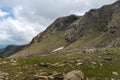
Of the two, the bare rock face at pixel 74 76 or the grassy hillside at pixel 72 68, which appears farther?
the grassy hillside at pixel 72 68

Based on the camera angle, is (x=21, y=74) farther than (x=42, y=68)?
No

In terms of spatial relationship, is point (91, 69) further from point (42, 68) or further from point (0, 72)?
point (0, 72)

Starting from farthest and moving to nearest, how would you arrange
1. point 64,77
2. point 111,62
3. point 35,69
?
point 111,62
point 35,69
point 64,77

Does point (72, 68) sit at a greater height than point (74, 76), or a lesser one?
greater

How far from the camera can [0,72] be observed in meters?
49.7

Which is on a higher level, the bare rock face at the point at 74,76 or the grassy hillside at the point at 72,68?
the grassy hillside at the point at 72,68

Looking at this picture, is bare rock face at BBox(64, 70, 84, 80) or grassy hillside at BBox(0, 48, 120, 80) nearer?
bare rock face at BBox(64, 70, 84, 80)

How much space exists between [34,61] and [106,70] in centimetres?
1630

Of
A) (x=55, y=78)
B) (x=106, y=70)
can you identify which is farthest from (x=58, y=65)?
(x=55, y=78)

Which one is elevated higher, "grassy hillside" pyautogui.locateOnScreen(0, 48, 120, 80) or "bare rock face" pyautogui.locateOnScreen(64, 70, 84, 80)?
"grassy hillside" pyautogui.locateOnScreen(0, 48, 120, 80)

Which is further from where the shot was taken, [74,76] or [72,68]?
[72,68]

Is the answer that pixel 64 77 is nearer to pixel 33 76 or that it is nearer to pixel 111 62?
pixel 33 76

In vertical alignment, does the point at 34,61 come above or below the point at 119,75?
above

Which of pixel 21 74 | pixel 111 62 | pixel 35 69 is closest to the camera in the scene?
pixel 21 74
